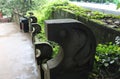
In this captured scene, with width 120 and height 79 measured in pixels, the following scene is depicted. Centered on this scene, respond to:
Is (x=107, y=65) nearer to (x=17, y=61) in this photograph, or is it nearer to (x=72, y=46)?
(x=72, y=46)

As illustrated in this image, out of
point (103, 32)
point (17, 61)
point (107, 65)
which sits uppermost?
point (103, 32)

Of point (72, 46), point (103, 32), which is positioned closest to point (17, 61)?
point (103, 32)

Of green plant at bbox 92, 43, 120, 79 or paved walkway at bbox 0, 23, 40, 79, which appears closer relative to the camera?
green plant at bbox 92, 43, 120, 79

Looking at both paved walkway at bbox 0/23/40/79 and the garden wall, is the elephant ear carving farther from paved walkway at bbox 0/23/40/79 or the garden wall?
paved walkway at bbox 0/23/40/79

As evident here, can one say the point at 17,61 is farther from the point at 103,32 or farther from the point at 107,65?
the point at 107,65

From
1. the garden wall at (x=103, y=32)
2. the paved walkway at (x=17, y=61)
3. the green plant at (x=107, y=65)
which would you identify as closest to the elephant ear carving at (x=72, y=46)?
the green plant at (x=107, y=65)

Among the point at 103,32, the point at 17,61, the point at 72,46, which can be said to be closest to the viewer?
the point at 72,46

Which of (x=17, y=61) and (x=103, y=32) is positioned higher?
(x=103, y=32)

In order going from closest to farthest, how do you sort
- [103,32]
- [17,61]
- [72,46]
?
1. [72,46]
2. [103,32]
3. [17,61]

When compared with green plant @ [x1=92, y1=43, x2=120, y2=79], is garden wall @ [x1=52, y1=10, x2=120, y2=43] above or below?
above

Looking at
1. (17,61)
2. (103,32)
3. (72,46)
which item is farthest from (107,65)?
(17,61)

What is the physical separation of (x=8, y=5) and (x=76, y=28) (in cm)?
1228

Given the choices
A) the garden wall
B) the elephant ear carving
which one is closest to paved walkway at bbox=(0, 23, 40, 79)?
the garden wall

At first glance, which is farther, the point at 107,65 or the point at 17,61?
the point at 17,61
